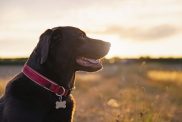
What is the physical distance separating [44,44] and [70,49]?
615 mm

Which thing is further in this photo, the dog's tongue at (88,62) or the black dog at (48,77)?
the dog's tongue at (88,62)

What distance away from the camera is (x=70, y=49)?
8.53 meters

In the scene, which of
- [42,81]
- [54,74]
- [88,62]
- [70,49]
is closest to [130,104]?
[88,62]

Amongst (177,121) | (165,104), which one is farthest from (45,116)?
(165,104)

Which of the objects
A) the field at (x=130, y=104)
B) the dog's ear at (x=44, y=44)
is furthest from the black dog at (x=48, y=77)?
the field at (x=130, y=104)

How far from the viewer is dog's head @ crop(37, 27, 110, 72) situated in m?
8.12

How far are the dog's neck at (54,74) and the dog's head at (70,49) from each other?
0.21 feet

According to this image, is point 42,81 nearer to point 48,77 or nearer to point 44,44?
point 48,77

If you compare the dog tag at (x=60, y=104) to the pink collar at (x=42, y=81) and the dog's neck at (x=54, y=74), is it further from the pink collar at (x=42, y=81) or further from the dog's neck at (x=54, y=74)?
the dog's neck at (x=54, y=74)

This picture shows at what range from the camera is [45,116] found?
8.01m

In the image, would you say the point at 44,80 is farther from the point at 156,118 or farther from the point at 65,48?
the point at 156,118

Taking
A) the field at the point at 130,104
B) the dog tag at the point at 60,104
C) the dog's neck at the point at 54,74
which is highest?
the dog's neck at the point at 54,74

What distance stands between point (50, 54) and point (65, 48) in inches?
11.7

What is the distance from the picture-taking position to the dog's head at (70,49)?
812 cm
